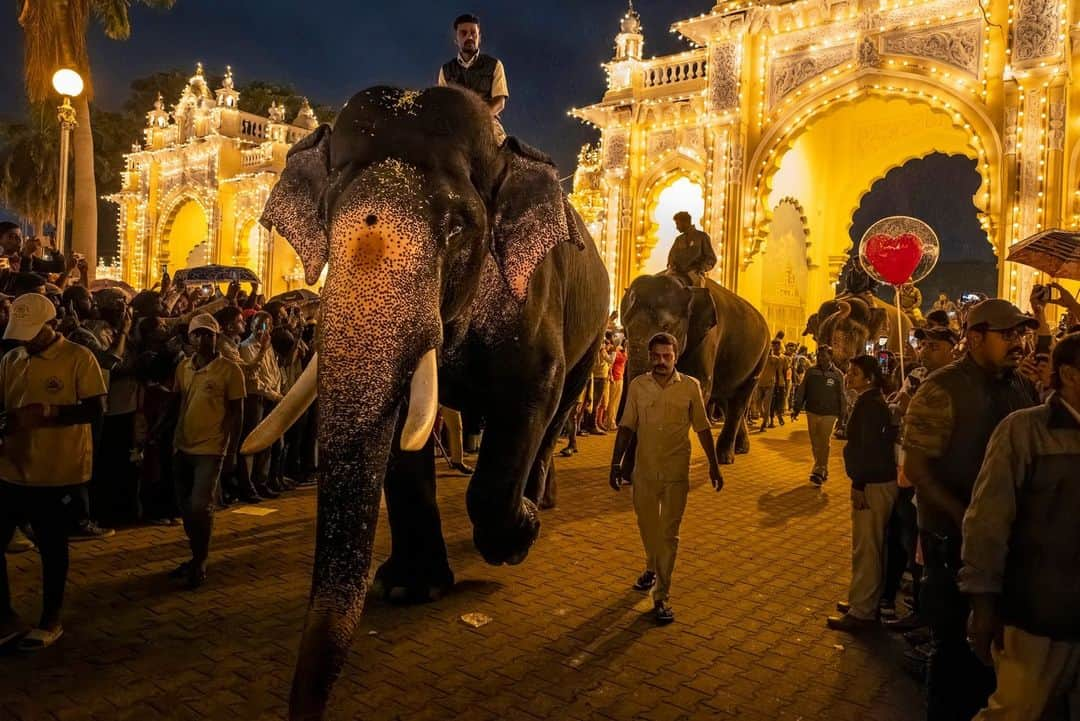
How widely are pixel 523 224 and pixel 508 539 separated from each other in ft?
6.02

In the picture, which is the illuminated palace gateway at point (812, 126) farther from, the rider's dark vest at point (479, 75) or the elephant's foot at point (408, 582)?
the elephant's foot at point (408, 582)

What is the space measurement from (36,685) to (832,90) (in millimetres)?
18236

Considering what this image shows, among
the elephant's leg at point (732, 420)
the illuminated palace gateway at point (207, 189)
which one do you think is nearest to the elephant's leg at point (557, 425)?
the elephant's leg at point (732, 420)

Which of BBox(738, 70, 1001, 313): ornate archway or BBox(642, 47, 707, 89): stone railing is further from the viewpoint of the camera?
BBox(642, 47, 707, 89): stone railing

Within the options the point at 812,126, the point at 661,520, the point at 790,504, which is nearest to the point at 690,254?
the point at 790,504

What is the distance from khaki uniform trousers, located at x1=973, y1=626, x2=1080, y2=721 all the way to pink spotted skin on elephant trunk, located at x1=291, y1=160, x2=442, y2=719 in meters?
2.20

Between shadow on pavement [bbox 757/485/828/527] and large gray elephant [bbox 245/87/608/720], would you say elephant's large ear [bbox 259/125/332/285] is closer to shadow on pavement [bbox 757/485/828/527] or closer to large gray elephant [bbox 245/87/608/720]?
large gray elephant [bbox 245/87/608/720]

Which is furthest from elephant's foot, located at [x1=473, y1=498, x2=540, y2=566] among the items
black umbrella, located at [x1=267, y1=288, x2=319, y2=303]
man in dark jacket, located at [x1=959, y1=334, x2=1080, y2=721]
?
black umbrella, located at [x1=267, y1=288, x2=319, y2=303]

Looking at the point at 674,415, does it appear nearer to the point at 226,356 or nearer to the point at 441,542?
the point at 441,542

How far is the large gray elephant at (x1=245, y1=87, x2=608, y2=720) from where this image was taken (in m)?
2.80

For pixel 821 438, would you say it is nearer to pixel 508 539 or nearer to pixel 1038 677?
pixel 508 539

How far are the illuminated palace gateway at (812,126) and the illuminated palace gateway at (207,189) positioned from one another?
13.1 meters

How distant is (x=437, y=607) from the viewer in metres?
4.86

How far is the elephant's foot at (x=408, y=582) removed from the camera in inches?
192
